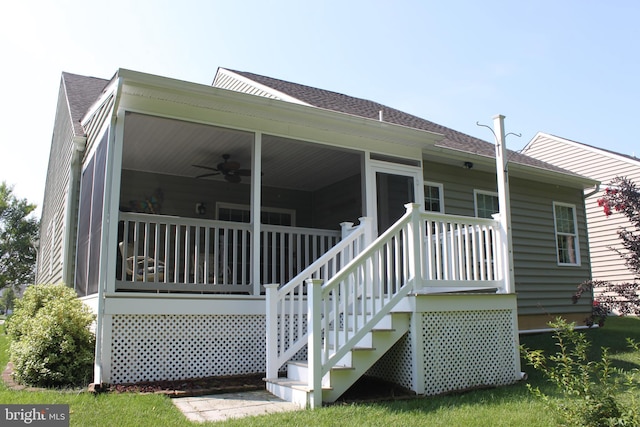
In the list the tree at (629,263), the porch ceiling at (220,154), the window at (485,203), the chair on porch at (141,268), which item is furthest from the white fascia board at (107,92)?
the tree at (629,263)

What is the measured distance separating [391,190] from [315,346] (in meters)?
3.85

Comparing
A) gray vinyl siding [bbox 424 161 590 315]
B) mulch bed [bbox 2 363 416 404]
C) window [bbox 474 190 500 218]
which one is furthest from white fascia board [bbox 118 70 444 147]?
mulch bed [bbox 2 363 416 404]

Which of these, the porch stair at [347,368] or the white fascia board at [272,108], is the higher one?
the white fascia board at [272,108]

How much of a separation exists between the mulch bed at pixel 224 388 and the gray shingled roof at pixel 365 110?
5635 mm

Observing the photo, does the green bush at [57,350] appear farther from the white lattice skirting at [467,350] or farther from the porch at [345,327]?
the white lattice skirting at [467,350]

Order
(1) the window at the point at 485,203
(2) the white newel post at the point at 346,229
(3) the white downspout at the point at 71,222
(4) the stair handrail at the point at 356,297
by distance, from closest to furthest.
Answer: (4) the stair handrail at the point at 356,297, (2) the white newel post at the point at 346,229, (3) the white downspout at the point at 71,222, (1) the window at the point at 485,203

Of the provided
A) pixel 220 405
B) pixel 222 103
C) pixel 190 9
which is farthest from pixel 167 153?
pixel 220 405

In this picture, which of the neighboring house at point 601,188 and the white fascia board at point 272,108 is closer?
the white fascia board at point 272,108

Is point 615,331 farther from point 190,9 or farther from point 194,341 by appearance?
point 190,9

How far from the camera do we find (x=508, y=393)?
536 centimetres

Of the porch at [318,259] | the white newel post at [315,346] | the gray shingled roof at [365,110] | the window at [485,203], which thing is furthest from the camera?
the gray shingled roof at [365,110]

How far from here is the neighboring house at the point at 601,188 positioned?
51.2 ft

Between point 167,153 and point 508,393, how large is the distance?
6.51 m

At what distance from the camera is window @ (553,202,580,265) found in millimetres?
11188
